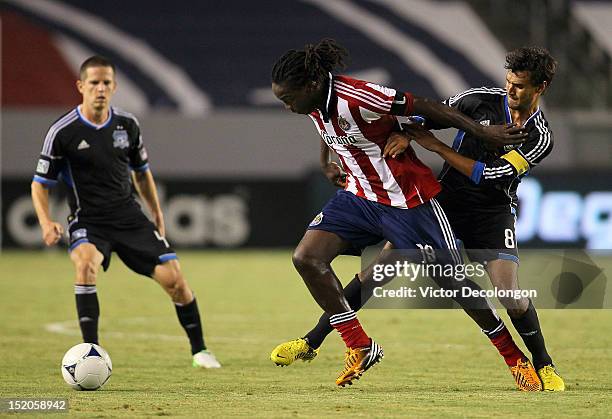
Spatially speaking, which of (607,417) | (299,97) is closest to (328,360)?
(299,97)

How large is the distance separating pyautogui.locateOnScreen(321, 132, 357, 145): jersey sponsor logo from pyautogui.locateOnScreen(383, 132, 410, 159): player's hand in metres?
0.19

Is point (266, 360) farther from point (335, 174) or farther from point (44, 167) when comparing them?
point (44, 167)

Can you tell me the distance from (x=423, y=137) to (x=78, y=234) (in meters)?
2.54

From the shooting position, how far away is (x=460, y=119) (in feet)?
21.0

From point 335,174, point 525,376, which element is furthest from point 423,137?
point 525,376

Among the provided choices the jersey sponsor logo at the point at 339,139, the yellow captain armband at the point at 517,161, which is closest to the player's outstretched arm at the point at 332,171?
the jersey sponsor logo at the point at 339,139

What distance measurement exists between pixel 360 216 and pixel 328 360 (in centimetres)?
189

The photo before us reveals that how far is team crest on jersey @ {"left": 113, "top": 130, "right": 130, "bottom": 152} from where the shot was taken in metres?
7.94

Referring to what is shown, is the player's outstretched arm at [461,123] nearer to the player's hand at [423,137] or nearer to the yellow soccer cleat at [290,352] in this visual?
the player's hand at [423,137]

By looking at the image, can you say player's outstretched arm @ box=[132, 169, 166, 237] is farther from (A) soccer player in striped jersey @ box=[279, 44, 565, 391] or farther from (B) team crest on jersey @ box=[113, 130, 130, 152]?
(A) soccer player in striped jersey @ box=[279, 44, 565, 391]

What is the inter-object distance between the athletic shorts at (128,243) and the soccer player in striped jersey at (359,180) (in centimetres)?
152

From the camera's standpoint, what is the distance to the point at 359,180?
6.77 meters

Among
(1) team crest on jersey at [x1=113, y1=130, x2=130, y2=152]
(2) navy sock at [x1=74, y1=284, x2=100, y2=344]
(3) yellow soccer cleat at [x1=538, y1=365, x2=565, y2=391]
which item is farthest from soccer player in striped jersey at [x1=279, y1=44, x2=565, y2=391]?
(1) team crest on jersey at [x1=113, y1=130, x2=130, y2=152]

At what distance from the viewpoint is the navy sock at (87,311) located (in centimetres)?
748
